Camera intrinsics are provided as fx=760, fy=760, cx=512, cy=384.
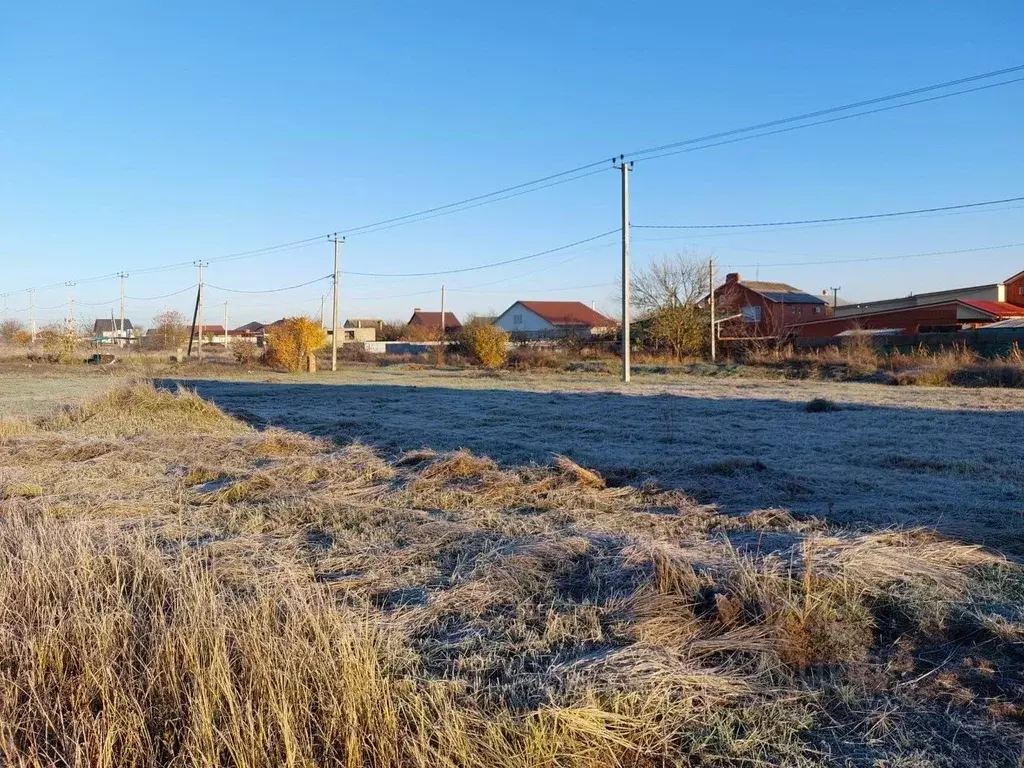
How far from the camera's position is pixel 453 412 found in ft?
54.7

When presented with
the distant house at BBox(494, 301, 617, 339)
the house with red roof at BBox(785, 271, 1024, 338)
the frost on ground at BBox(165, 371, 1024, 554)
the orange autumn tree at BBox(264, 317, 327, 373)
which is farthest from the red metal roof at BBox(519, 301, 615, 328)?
the frost on ground at BBox(165, 371, 1024, 554)

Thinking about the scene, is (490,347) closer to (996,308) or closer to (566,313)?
(996,308)

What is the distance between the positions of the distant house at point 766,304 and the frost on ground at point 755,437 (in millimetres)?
30572

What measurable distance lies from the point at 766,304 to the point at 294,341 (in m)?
34.4

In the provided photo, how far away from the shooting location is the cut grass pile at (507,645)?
2.91 m

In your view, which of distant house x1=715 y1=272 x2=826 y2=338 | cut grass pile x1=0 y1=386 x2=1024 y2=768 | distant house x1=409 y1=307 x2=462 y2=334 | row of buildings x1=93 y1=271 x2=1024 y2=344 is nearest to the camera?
cut grass pile x1=0 y1=386 x2=1024 y2=768

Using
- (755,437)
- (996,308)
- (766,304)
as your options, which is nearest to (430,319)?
(766,304)

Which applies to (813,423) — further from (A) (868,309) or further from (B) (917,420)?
(A) (868,309)

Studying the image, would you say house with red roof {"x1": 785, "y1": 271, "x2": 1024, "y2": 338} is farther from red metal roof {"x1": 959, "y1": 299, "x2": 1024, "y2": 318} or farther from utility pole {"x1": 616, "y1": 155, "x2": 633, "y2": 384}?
utility pole {"x1": 616, "y1": 155, "x2": 633, "y2": 384}

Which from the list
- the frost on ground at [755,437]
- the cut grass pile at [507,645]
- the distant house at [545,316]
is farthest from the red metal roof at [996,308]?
the cut grass pile at [507,645]

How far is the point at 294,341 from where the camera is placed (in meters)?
40.2

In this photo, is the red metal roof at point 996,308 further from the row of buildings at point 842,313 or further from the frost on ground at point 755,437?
the frost on ground at point 755,437

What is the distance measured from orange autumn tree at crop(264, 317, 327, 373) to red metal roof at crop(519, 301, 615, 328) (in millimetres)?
40474

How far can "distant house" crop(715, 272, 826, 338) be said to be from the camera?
53344 mm
